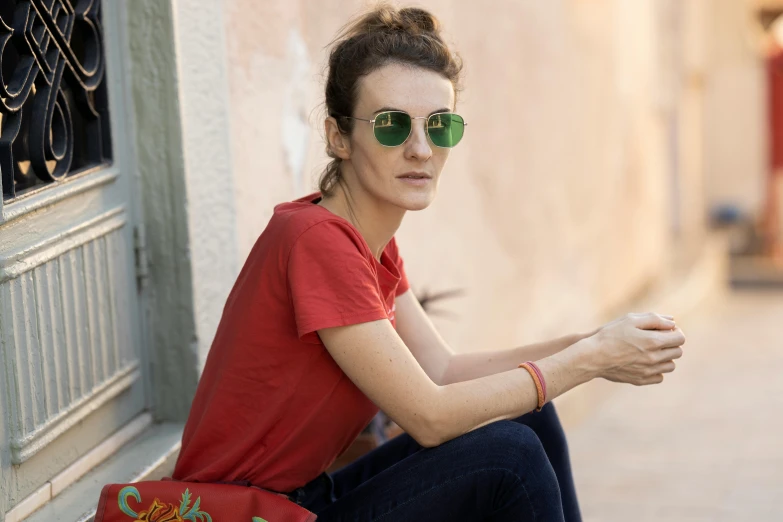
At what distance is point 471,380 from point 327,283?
37cm

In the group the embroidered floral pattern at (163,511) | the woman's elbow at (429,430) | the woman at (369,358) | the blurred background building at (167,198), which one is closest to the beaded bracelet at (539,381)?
the woman at (369,358)

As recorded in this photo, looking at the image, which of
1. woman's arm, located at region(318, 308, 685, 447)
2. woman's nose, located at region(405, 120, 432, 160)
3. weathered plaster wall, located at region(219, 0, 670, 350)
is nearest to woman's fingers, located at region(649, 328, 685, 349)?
woman's arm, located at region(318, 308, 685, 447)

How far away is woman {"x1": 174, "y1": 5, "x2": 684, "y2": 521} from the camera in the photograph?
204 cm

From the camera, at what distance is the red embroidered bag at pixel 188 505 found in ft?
6.60

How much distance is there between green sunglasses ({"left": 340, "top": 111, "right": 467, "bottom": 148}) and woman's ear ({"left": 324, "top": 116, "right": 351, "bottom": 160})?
0.05 m

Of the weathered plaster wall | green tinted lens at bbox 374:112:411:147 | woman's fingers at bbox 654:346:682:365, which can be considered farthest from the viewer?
the weathered plaster wall

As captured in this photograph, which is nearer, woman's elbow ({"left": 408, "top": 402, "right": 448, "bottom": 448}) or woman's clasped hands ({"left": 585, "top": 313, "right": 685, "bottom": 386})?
woman's elbow ({"left": 408, "top": 402, "right": 448, "bottom": 448})

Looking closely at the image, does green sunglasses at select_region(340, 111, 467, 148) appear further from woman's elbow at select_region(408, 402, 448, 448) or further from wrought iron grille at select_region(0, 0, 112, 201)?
wrought iron grille at select_region(0, 0, 112, 201)

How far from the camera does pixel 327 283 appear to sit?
2.02 meters

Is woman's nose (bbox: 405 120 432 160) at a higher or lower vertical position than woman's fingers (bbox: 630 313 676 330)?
higher

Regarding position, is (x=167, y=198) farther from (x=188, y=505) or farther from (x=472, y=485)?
(x=472, y=485)

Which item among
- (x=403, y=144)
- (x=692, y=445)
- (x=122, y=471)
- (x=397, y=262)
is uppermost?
(x=403, y=144)

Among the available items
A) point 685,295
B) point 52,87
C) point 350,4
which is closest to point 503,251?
point 350,4

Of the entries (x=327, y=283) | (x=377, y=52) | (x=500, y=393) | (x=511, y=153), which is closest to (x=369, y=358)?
(x=327, y=283)
